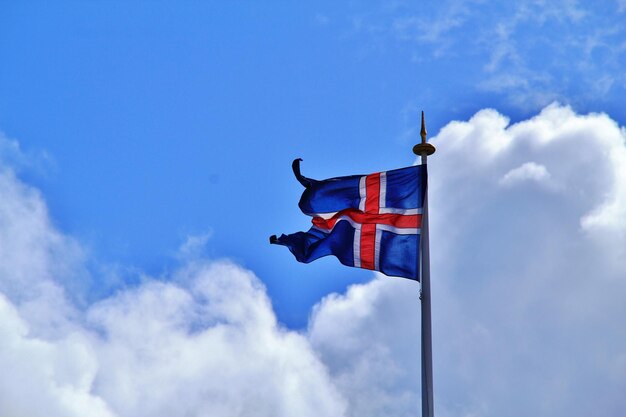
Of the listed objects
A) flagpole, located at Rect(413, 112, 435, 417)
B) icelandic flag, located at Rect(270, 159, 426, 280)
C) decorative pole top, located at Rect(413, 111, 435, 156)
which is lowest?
flagpole, located at Rect(413, 112, 435, 417)

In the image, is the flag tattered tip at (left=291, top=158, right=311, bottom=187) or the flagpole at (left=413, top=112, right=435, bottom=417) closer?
the flagpole at (left=413, top=112, right=435, bottom=417)

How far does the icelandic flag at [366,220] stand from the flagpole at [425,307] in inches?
14.3

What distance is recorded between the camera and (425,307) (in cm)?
2367

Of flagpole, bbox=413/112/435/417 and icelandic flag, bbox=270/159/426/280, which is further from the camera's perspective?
icelandic flag, bbox=270/159/426/280

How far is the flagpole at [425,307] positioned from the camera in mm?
22378

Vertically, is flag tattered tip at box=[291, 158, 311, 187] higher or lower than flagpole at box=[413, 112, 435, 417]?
higher

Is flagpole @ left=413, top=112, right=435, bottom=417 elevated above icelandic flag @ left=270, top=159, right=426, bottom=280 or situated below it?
below

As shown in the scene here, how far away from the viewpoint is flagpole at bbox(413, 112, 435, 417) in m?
22.4

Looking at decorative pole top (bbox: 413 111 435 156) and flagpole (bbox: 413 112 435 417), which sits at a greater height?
decorative pole top (bbox: 413 111 435 156)

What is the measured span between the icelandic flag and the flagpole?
0.36 m

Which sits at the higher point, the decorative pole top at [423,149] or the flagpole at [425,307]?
the decorative pole top at [423,149]

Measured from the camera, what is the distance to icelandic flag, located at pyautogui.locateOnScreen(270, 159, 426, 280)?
1016 inches

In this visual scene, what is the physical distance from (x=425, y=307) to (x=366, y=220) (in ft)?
13.9

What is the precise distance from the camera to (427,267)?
24.5 m
